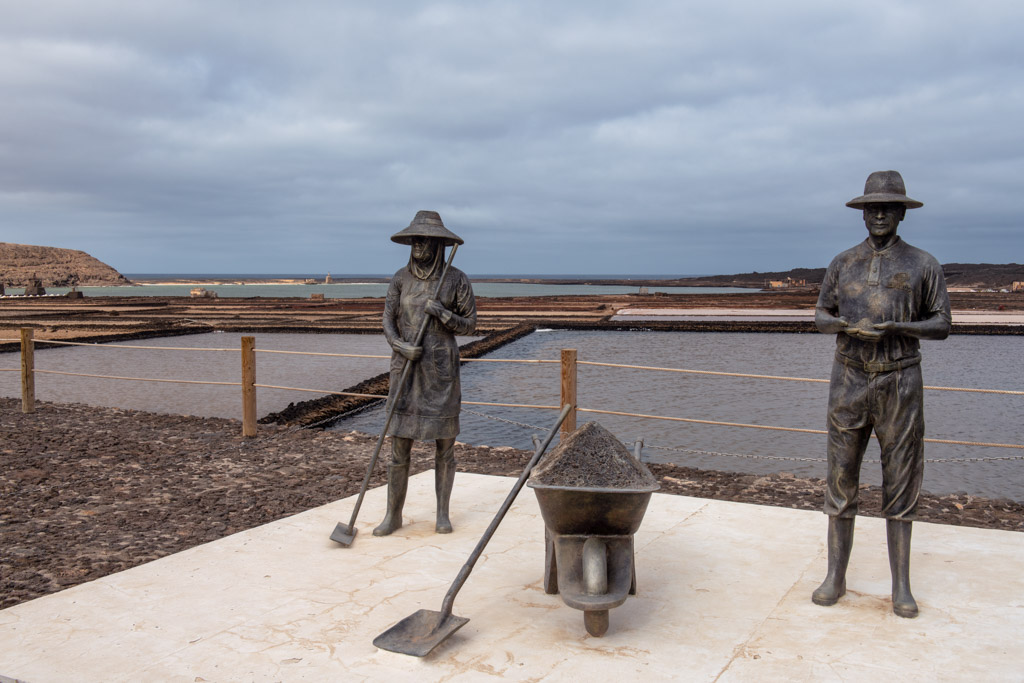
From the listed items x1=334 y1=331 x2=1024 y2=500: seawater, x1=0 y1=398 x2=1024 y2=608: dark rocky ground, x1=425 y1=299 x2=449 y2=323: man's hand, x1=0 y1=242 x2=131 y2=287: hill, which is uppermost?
x1=0 y1=242 x2=131 y2=287: hill

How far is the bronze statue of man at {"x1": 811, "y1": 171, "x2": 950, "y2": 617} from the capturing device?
10.9 feet

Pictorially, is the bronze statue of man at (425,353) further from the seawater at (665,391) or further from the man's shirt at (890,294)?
the seawater at (665,391)

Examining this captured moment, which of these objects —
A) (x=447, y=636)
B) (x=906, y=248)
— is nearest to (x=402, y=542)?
(x=447, y=636)

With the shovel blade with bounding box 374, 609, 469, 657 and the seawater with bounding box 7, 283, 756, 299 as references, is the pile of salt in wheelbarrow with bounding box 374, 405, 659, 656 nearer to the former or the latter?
the shovel blade with bounding box 374, 609, 469, 657

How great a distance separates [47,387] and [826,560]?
1261 centimetres

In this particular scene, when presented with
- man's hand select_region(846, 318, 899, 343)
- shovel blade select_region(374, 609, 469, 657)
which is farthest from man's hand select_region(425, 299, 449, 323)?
man's hand select_region(846, 318, 899, 343)

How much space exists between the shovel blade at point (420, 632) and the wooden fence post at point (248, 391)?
498 cm

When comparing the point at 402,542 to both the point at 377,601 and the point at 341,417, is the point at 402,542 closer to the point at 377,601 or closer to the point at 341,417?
the point at 377,601

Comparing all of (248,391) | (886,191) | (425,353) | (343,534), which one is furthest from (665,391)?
(886,191)

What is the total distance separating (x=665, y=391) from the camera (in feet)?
43.4

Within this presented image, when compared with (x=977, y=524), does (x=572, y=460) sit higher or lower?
higher

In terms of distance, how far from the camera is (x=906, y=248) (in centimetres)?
341

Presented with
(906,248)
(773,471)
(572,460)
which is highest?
(906,248)

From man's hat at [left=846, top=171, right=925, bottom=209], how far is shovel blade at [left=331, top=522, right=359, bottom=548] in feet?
9.87
